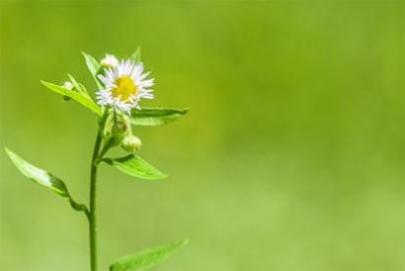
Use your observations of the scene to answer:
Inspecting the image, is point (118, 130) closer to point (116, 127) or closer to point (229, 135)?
point (116, 127)

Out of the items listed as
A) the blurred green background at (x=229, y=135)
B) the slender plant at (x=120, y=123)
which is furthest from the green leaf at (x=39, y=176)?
the blurred green background at (x=229, y=135)

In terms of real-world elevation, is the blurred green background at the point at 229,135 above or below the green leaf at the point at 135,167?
above

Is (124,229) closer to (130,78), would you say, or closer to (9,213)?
(9,213)

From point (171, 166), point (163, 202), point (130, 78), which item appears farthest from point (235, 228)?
point (130, 78)

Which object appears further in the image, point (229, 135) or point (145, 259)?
point (229, 135)

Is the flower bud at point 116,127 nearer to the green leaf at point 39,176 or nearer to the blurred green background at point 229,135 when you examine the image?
the green leaf at point 39,176

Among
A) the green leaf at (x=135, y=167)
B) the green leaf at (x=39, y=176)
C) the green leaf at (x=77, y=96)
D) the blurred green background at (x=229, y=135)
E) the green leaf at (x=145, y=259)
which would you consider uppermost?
the blurred green background at (x=229, y=135)

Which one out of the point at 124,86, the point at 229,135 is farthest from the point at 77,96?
the point at 229,135

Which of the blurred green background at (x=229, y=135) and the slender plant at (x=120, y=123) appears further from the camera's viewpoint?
the blurred green background at (x=229, y=135)

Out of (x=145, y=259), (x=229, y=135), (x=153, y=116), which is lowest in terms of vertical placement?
(x=145, y=259)
